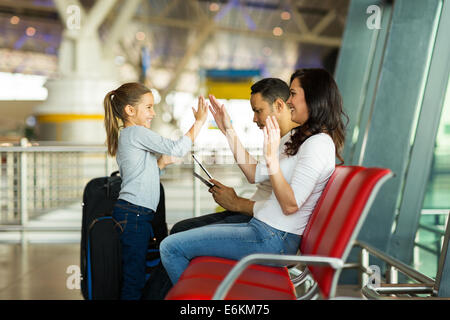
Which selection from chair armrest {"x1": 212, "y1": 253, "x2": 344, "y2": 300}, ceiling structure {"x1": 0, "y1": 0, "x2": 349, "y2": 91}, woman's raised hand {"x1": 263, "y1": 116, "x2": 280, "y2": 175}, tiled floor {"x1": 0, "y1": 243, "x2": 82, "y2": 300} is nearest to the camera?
chair armrest {"x1": 212, "y1": 253, "x2": 344, "y2": 300}

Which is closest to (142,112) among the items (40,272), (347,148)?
(40,272)

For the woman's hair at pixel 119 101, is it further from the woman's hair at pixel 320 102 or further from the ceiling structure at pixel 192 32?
the ceiling structure at pixel 192 32

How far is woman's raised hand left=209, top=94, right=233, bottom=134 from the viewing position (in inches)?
88.0

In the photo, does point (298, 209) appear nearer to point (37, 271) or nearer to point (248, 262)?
point (248, 262)

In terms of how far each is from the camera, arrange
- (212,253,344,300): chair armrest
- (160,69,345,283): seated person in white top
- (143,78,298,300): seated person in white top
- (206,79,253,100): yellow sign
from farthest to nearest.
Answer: (206,79,253,100): yellow sign → (143,78,298,300): seated person in white top → (160,69,345,283): seated person in white top → (212,253,344,300): chair armrest

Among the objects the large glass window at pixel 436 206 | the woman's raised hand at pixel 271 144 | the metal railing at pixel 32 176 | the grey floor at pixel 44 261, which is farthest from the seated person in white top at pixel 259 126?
the metal railing at pixel 32 176

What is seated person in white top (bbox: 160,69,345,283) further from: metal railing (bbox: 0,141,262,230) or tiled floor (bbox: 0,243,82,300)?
metal railing (bbox: 0,141,262,230)

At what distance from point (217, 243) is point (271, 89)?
2.71 ft

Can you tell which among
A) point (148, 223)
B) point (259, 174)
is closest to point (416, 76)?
point (259, 174)

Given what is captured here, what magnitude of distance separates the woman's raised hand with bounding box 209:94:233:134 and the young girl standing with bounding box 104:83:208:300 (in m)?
0.07

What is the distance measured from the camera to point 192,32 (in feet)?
72.3

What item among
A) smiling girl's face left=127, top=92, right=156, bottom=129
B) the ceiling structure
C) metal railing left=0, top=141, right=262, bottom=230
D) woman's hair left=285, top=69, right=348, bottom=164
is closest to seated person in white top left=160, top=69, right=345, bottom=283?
woman's hair left=285, top=69, right=348, bottom=164
